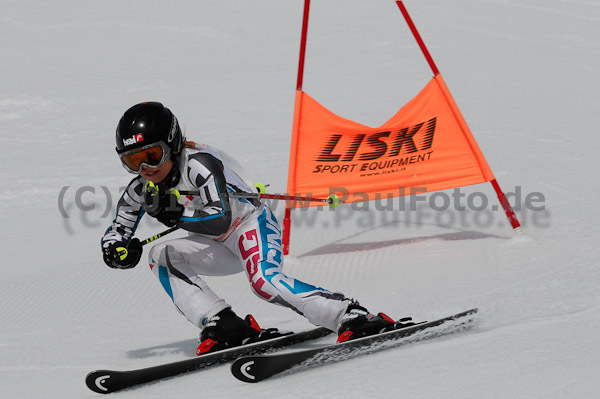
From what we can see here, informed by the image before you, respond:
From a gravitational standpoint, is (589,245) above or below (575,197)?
below

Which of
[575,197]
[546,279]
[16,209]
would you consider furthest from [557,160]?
[16,209]

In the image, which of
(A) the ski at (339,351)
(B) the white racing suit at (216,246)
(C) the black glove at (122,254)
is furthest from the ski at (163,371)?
(C) the black glove at (122,254)

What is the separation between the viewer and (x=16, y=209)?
846 centimetres

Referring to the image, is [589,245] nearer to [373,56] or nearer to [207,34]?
[373,56]

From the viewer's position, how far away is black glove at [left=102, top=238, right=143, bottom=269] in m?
4.12

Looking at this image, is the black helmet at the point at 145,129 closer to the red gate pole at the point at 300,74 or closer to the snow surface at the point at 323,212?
the snow surface at the point at 323,212

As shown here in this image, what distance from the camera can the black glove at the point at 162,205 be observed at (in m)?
3.97

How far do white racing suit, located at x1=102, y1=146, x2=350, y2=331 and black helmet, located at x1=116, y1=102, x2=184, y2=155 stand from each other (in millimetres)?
167

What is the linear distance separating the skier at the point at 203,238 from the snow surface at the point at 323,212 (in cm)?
36

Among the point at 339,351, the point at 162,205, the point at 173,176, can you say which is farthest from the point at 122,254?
the point at 339,351

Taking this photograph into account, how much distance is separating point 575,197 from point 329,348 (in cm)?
425

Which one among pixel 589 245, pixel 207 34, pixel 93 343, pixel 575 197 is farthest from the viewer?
pixel 207 34

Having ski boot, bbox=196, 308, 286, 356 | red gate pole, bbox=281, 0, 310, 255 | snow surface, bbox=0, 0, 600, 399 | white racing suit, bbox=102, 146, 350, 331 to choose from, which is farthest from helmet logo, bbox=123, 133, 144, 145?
red gate pole, bbox=281, 0, 310, 255

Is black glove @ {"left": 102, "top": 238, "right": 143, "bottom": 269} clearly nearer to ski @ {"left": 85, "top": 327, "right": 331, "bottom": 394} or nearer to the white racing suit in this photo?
the white racing suit
